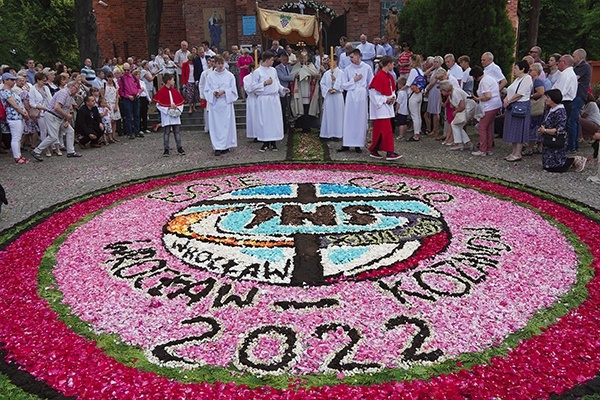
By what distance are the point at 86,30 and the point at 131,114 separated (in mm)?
5219

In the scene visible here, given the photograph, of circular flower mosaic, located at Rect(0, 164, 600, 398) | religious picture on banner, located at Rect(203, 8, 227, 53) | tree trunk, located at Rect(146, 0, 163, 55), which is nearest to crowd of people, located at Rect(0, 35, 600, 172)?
circular flower mosaic, located at Rect(0, 164, 600, 398)

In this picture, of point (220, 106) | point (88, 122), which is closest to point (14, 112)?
point (88, 122)

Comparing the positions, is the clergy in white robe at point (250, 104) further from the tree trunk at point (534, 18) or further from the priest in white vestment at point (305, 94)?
the tree trunk at point (534, 18)

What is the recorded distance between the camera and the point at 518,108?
10102mm

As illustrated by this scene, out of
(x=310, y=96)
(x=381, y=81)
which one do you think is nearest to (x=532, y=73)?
(x=381, y=81)

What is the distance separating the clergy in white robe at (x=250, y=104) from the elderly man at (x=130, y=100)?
3677 millimetres

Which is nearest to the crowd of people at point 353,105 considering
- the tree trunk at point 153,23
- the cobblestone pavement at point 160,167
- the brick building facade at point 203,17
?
the cobblestone pavement at point 160,167

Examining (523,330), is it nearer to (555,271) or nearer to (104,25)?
(555,271)

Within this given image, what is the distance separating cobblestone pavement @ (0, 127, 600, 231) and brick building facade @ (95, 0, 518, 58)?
43.7ft

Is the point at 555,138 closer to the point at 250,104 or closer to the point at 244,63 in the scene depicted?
the point at 250,104

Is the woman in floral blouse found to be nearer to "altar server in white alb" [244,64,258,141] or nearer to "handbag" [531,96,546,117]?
"altar server in white alb" [244,64,258,141]

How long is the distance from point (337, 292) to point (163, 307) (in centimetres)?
156

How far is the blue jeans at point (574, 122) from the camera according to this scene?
1085 cm

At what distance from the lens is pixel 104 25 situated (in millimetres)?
27688
